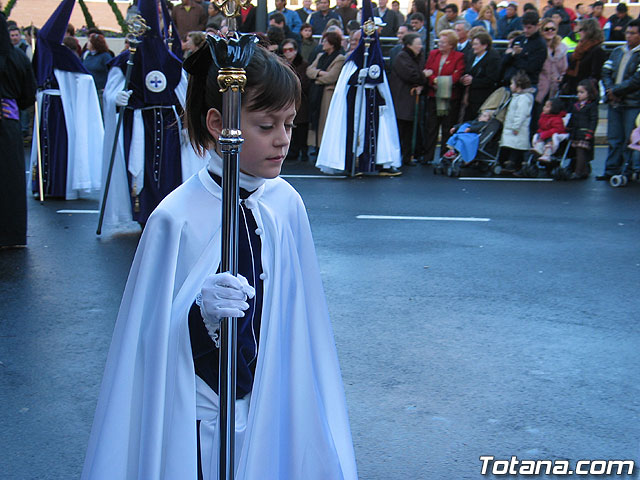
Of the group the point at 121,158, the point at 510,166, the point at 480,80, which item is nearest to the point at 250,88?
the point at 121,158

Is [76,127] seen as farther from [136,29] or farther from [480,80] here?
[480,80]

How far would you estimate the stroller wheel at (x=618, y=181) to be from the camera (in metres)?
11.6

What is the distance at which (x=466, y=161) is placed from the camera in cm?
1306

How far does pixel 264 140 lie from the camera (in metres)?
2.33

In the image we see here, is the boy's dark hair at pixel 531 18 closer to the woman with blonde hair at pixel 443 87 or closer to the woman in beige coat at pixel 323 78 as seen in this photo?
the woman with blonde hair at pixel 443 87

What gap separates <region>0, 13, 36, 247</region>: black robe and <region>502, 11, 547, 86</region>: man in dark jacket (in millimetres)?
7753

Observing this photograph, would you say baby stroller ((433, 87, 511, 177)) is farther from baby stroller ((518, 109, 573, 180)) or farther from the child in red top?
the child in red top

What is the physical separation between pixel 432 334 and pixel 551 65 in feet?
29.3

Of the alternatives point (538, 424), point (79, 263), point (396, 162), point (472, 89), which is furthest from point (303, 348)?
point (472, 89)

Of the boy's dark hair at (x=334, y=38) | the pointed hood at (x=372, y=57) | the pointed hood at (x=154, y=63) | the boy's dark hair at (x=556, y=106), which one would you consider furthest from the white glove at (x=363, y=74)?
the pointed hood at (x=154, y=63)

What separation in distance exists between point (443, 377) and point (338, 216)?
4.97 m

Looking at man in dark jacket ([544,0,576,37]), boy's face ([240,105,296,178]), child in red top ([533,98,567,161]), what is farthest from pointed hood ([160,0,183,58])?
man in dark jacket ([544,0,576,37])

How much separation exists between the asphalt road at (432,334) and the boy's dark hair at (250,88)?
1.76 meters

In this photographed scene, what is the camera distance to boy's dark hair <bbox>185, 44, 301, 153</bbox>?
231 centimetres
